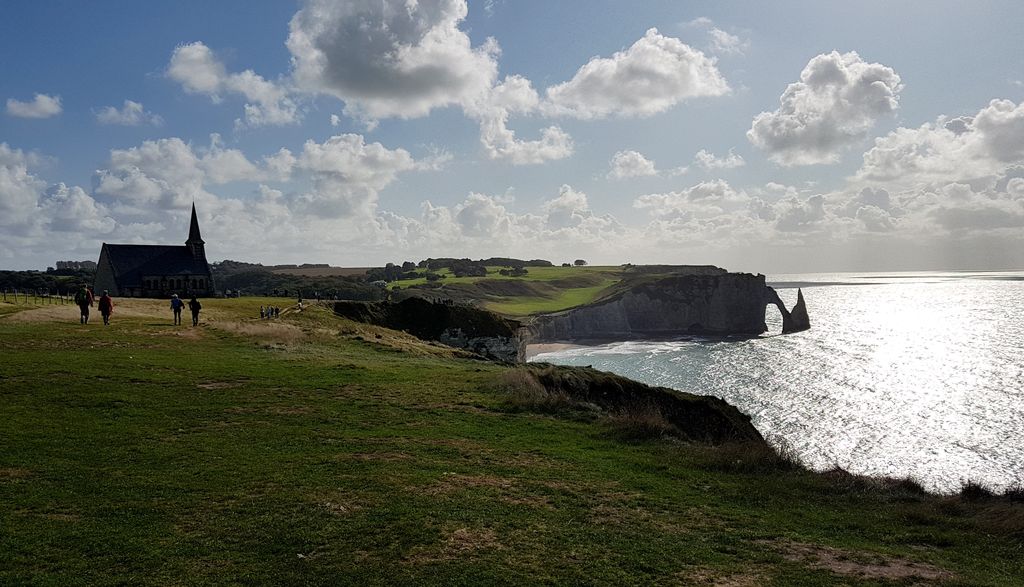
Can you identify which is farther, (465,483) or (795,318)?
(795,318)

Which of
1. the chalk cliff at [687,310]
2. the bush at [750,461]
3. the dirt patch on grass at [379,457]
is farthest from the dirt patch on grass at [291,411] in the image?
the chalk cliff at [687,310]

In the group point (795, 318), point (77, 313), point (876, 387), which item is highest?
point (77, 313)

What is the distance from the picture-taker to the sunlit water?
41.2 m

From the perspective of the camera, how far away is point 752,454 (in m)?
15.9

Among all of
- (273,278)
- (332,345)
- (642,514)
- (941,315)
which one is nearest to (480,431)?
(642,514)

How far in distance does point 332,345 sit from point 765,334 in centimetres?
11238

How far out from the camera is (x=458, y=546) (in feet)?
31.2

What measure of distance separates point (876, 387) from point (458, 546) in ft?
227

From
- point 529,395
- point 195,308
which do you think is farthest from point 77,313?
point 529,395

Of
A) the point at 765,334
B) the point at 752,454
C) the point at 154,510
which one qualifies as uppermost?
the point at 154,510

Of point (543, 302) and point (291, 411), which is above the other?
point (291, 411)

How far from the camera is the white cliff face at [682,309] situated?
430 ft

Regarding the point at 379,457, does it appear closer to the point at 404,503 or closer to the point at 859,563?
the point at 404,503

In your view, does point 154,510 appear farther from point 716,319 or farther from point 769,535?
point 716,319
